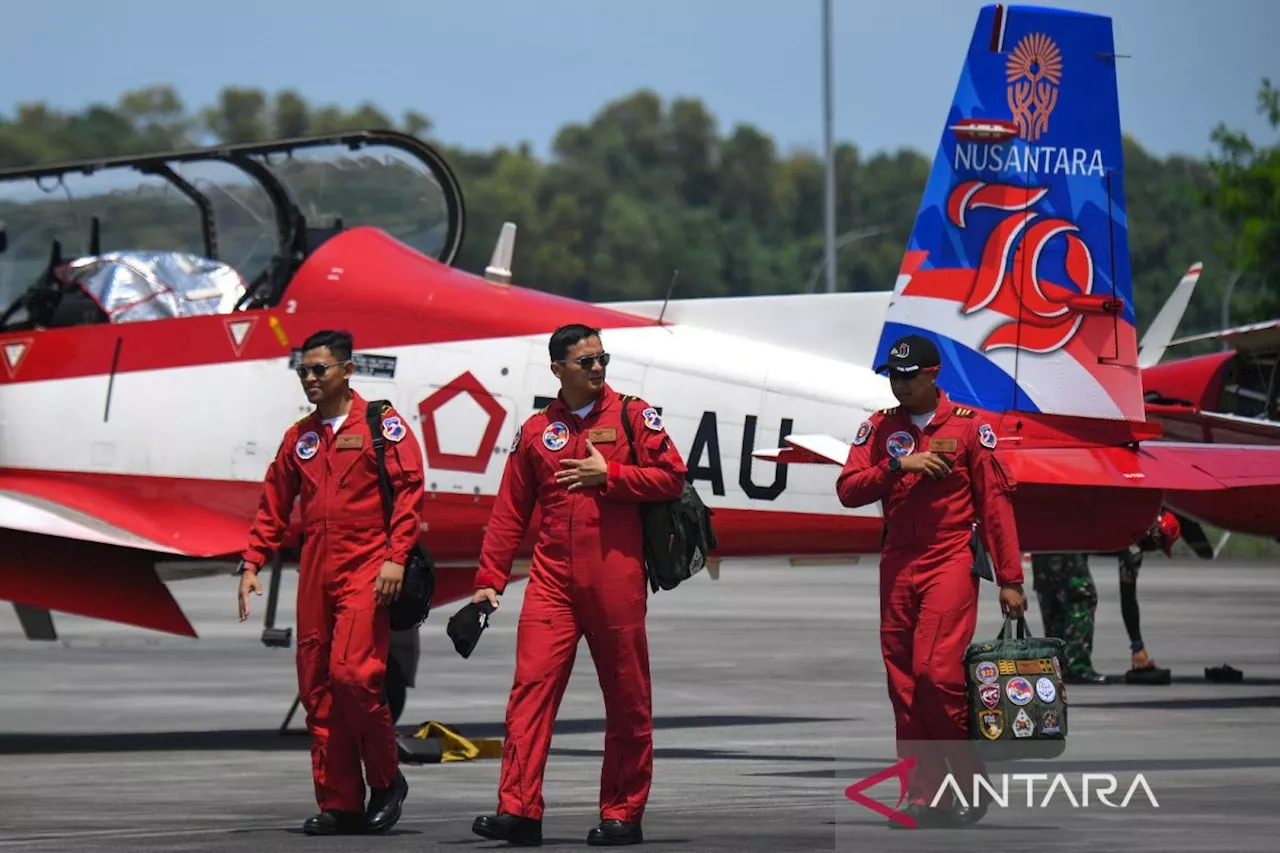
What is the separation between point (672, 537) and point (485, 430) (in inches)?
167

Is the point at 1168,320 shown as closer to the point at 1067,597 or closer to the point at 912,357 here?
the point at 1067,597

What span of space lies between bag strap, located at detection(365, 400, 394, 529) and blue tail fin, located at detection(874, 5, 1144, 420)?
3929 millimetres

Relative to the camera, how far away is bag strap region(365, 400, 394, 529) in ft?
30.8

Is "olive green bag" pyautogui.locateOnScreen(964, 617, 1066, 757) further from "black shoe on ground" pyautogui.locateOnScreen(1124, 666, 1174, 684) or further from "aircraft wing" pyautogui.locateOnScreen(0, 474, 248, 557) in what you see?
"black shoe on ground" pyautogui.locateOnScreen(1124, 666, 1174, 684)

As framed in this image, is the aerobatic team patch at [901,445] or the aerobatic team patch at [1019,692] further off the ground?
the aerobatic team patch at [901,445]

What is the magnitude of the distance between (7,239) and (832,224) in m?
34.4

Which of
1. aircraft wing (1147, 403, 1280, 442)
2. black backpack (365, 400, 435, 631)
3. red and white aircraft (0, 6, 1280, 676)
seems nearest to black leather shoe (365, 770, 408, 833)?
black backpack (365, 400, 435, 631)

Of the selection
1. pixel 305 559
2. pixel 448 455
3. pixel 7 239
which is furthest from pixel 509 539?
pixel 7 239

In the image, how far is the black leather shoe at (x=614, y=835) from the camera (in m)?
8.55

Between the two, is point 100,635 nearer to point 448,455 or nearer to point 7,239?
point 7,239

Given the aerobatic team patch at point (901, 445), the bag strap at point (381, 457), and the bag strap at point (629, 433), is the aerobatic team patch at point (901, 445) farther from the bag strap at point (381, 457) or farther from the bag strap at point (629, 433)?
the bag strap at point (381, 457)

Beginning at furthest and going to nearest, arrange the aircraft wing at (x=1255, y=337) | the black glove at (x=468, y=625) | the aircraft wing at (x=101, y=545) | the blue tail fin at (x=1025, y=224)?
the aircraft wing at (x=1255, y=337)
the aircraft wing at (x=101, y=545)
the blue tail fin at (x=1025, y=224)
the black glove at (x=468, y=625)

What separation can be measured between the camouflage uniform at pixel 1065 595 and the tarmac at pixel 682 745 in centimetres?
62

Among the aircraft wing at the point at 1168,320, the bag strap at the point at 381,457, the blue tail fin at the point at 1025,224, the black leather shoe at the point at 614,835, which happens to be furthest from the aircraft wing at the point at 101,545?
the aircraft wing at the point at 1168,320
